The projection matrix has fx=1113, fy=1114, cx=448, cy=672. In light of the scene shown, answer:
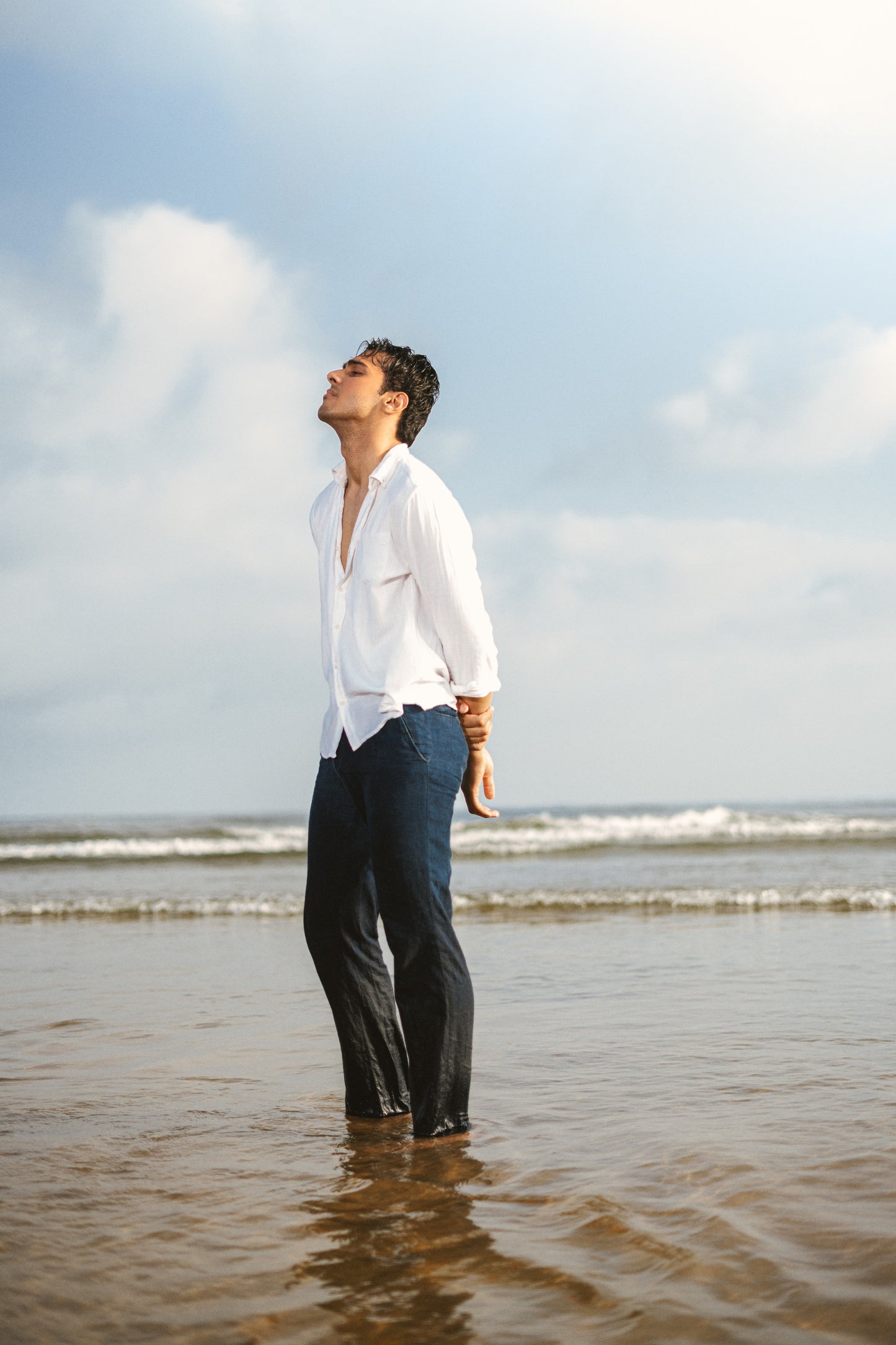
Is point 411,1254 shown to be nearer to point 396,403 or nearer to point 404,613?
point 404,613

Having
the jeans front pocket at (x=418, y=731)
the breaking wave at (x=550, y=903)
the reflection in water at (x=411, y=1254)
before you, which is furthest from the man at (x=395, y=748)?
the breaking wave at (x=550, y=903)

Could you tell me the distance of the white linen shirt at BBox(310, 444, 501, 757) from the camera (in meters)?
2.68

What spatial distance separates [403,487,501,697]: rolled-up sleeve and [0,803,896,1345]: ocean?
1.15m

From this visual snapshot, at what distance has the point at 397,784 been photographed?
2621 mm

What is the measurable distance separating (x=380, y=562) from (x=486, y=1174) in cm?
143

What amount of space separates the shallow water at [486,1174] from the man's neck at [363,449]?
170cm

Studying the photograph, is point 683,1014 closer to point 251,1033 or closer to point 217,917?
point 251,1033

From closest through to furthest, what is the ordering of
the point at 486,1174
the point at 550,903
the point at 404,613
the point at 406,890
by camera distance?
1. the point at 486,1174
2. the point at 406,890
3. the point at 404,613
4. the point at 550,903

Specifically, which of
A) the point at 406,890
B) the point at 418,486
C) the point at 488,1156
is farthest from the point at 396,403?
the point at 488,1156

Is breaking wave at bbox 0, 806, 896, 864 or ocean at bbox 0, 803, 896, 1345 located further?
breaking wave at bbox 0, 806, 896, 864

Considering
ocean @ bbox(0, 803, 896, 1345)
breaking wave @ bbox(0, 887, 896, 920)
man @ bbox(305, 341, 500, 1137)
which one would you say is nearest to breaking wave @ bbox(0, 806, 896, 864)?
breaking wave @ bbox(0, 887, 896, 920)

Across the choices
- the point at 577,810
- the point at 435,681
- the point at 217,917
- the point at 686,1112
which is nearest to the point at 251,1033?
the point at 686,1112

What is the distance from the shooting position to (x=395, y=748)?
8.66 feet

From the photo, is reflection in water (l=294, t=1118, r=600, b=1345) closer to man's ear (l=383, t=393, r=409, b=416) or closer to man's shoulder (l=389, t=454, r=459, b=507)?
man's shoulder (l=389, t=454, r=459, b=507)
